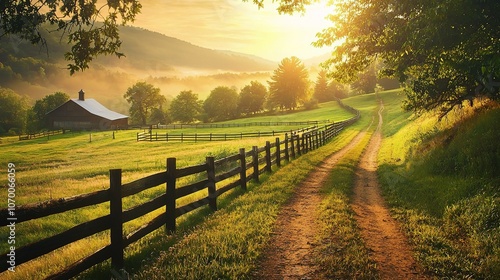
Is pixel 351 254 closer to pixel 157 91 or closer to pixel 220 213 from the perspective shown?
pixel 220 213

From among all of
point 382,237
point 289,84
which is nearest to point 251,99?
point 289,84

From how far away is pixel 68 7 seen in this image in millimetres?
6617

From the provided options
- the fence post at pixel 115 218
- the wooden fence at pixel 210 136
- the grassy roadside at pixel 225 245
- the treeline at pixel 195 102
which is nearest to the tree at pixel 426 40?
the grassy roadside at pixel 225 245

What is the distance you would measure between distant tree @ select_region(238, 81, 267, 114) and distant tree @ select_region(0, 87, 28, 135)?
214ft

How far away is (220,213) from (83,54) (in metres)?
5.14

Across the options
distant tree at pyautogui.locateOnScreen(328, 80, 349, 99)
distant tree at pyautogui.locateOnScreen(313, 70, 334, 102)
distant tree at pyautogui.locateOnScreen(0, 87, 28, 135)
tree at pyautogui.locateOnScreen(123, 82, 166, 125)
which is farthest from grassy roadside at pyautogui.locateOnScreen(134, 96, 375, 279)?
distant tree at pyautogui.locateOnScreen(313, 70, 334, 102)

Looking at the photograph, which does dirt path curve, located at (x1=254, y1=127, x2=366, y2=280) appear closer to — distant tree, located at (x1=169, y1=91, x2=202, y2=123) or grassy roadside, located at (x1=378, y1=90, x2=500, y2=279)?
grassy roadside, located at (x1=378, y1=90, x2=500, y2=279)

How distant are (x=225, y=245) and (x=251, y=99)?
105 m

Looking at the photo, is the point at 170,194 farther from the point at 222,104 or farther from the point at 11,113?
the point at 11,113

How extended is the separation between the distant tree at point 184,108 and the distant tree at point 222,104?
563 cm

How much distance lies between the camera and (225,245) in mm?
6316

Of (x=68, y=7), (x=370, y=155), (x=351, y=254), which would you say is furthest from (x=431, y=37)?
(x=370, y=155)

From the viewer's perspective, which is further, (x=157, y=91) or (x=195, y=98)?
(x=195, y=98)

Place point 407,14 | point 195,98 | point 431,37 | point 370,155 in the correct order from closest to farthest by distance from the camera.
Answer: point 431,37 → point 407,14 → point 370,155 → point 195,98
